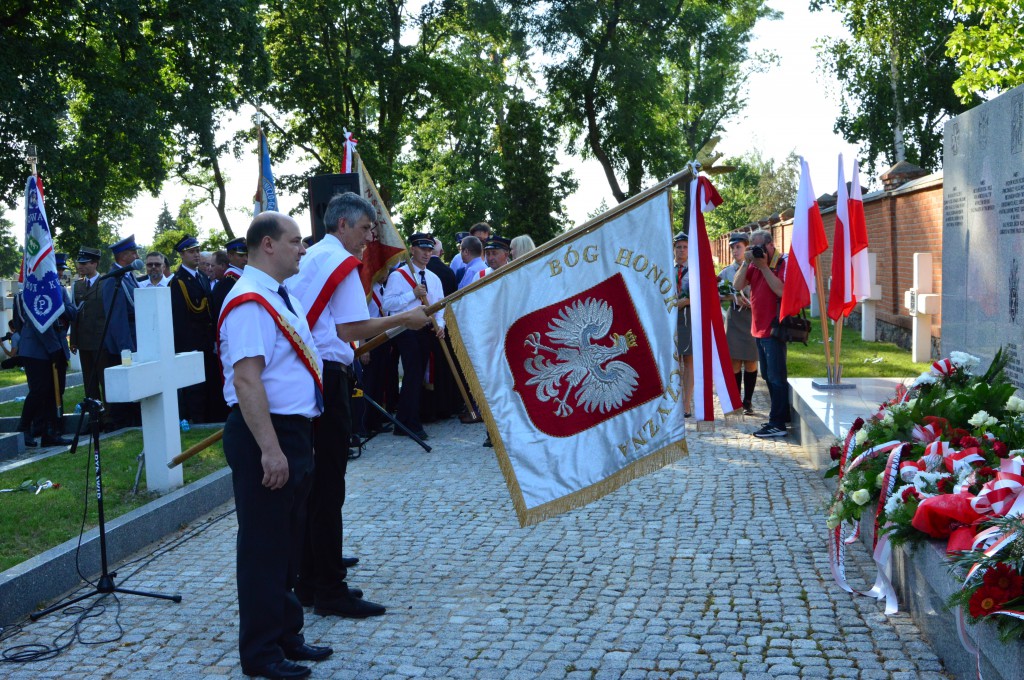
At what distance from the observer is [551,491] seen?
4.95 metres

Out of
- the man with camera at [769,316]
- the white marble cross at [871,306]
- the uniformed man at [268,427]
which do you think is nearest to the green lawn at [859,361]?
→ the white marble cross at [871,306]

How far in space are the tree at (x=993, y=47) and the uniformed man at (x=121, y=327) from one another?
60.7ft

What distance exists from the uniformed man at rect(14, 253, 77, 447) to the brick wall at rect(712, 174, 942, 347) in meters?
11.7

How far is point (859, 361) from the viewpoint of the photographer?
14.6 m

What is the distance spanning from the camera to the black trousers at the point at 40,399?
10312 millimetres

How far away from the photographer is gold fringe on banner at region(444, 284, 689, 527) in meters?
4.89

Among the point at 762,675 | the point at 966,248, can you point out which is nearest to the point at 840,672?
the point at 762,675

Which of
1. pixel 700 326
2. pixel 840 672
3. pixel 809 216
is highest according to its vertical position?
pixel 809 216

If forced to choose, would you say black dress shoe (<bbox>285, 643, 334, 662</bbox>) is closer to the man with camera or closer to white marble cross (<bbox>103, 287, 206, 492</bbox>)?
white marble cross (<bbox>103, 287, 206, 492</bbox>)

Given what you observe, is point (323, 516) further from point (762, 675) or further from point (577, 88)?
point (577, 88)

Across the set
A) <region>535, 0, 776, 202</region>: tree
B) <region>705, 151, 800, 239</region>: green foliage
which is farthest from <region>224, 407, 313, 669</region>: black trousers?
<region>705, 151, 800, 239</region>: green foliage

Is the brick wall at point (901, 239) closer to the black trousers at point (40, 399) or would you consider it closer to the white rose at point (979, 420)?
the white rose at point (979, 420)

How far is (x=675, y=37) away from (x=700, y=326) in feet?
109

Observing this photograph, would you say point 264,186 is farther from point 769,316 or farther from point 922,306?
point 922,306
